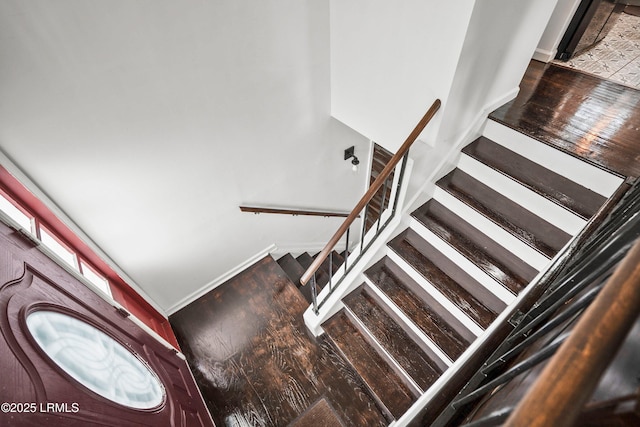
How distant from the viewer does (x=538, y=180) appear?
2.12 m

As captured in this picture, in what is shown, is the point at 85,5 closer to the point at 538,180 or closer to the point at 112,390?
the point at 112,390

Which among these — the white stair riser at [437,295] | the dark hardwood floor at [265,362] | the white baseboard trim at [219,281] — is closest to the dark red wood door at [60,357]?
the dark hardwood floor at [265,362]

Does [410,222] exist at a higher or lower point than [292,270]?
higher

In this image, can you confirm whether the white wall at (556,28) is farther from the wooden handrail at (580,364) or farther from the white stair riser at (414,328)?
the wooden handrail at (580,364)

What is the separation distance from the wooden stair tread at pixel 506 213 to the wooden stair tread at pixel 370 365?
54.1 inches

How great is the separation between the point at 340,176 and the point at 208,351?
240 cm

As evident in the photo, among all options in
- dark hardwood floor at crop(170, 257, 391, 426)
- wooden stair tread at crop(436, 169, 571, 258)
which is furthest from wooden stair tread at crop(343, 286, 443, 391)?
wooden stair tread at crop(436, 169, 571, 258)

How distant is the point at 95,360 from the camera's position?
4.73 ft

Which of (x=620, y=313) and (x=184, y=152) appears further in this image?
(x=184, y=152)

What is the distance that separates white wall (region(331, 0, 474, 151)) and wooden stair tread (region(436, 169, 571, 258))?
1.87ft

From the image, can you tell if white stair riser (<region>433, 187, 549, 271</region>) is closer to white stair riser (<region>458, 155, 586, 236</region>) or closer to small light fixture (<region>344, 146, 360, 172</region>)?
white stair riser (<region>458, 155, 586, 236</region>)

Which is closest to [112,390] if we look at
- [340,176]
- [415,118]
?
[415,118]

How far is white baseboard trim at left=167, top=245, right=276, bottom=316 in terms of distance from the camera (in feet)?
9.95

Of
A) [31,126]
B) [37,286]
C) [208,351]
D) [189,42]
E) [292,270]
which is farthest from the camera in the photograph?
[292,270]
